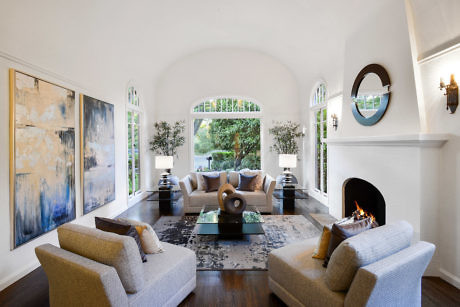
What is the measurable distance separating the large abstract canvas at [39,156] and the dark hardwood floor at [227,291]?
0.50 metres

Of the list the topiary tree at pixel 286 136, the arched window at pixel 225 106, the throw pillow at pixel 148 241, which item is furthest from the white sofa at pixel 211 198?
the arched window at pixel 225 106

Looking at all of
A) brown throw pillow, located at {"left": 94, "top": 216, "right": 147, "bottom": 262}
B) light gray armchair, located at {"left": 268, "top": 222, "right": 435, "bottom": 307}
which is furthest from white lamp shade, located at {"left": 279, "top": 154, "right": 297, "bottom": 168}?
brown throw pillow, located at {"left": 94, "top": 216, "right": 147, "bottom": 262}

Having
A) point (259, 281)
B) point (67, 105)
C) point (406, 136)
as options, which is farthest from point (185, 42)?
point (259, 281)

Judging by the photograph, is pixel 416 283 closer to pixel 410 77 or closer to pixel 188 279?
pixel 188 279

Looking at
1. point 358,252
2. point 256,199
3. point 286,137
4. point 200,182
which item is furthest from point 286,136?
point 358,252

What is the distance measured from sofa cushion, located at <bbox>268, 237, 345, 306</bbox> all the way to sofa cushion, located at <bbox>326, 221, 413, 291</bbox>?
0.26 ft

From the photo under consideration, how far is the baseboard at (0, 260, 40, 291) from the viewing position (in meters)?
2.36

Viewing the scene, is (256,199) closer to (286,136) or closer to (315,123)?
(286,136)

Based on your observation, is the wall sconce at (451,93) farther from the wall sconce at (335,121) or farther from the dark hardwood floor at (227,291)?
the wall sconce at (335,121)

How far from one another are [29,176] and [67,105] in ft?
3.80

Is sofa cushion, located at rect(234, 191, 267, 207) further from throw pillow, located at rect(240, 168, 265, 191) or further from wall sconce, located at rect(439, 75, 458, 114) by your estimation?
wall sconce, located at rect(439, 75, 458, 114)

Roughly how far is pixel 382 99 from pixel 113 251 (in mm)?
3592

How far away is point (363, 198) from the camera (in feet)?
13.1

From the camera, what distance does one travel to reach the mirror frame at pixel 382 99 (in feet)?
10.3
